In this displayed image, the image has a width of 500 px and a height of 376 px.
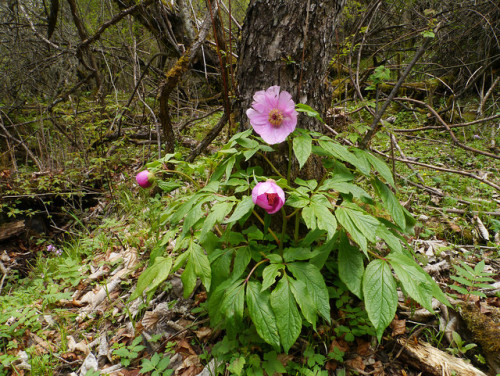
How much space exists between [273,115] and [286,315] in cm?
82

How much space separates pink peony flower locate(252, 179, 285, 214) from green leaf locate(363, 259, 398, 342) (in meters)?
0.40

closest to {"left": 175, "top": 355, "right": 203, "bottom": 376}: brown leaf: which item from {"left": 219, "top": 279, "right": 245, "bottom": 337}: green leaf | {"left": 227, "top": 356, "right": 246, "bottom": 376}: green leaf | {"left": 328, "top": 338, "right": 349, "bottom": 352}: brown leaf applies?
{"left": 227, "top": 356, "right": 246, "bottom": 376}: green leaf

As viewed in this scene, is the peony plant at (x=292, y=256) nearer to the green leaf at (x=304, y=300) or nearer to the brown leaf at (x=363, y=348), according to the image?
the green leaf at (x=304, y=300)

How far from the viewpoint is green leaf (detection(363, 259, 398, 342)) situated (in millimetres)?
918

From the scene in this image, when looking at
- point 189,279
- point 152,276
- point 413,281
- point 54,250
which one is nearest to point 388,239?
point 413,281

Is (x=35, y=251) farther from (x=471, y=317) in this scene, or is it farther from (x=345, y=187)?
(x=471, y=317)

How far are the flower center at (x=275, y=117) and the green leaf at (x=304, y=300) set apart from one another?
67 cm

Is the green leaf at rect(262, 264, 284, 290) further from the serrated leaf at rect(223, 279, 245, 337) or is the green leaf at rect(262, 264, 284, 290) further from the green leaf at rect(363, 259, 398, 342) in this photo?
the green leaf at rect(363, 259, 398, 342)

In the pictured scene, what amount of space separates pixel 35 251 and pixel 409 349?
15.2 ft

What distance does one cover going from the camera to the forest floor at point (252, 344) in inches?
49.1

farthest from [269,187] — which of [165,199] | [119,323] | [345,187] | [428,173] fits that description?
[428,173]

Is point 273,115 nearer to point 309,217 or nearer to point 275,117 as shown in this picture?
point 275,117

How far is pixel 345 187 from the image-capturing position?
3.64 feet

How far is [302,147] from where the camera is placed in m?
1.11
